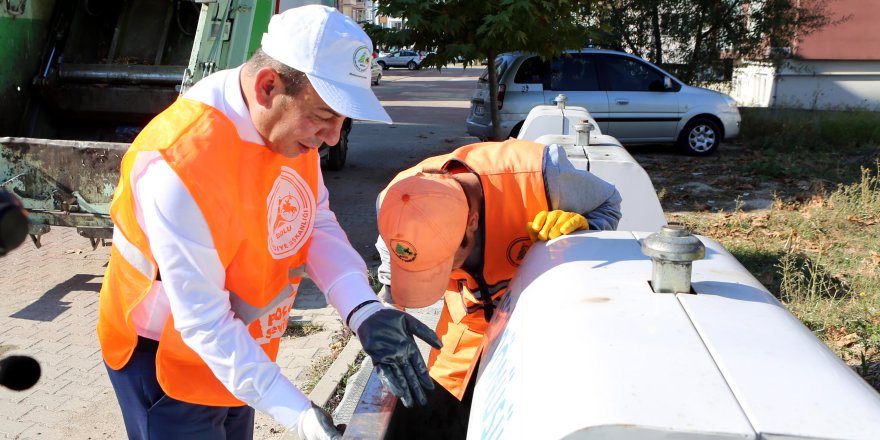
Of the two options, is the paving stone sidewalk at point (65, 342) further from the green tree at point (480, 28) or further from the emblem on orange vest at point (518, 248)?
the green tree at point (480, 28)

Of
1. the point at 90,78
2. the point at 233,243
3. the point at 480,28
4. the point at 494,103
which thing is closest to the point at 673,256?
the point at 233,243

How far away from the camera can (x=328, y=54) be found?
1.81 metres

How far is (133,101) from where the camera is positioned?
23.0ft

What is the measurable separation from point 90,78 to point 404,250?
18.9ft

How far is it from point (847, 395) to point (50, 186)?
5.47 metres

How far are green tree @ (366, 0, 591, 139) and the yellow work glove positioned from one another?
694 centimetres

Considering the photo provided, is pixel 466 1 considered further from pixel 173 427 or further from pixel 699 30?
pixel 173 427

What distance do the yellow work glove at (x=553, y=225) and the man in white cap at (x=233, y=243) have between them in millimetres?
467

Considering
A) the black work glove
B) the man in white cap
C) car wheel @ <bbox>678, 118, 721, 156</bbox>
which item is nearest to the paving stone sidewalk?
the man in white cap

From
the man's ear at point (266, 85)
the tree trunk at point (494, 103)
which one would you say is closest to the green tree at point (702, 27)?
the tree trunk at point (494, 103)

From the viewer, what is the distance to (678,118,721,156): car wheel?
12.0 m

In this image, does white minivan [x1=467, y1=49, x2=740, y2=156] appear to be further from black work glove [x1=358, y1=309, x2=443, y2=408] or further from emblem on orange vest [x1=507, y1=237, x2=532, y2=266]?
black work glove [x1=358, y1=309, x2=443, y2=408]

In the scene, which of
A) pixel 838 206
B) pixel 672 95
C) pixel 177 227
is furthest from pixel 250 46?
pixel 672 95

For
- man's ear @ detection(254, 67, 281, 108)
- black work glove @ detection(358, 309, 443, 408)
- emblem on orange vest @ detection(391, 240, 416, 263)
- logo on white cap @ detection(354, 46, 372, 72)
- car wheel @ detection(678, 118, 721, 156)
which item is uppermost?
logo on white cap @ detection(354, 46, 372, 72)
